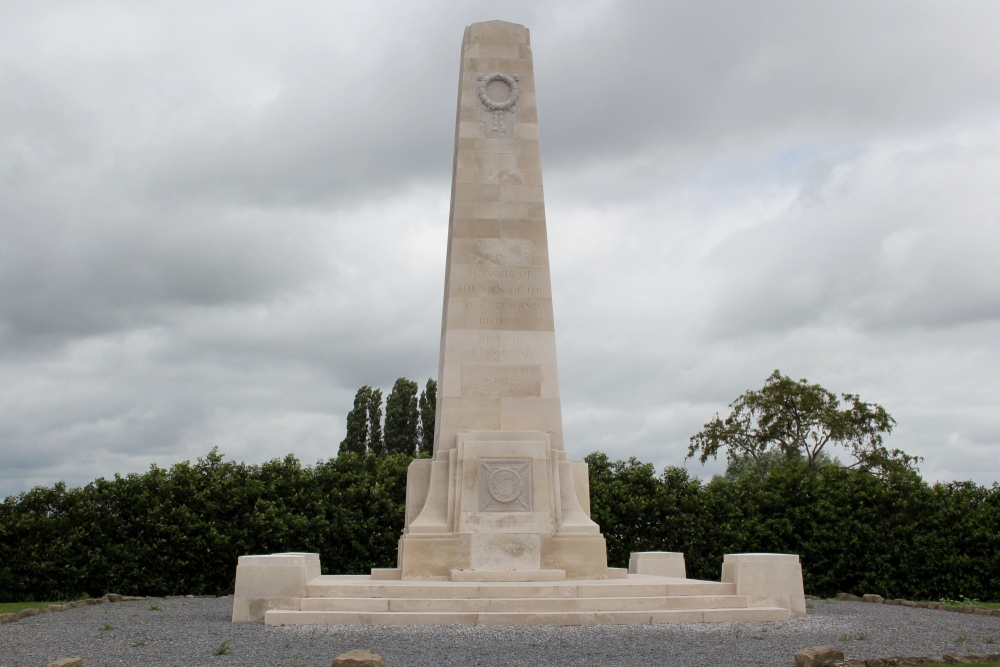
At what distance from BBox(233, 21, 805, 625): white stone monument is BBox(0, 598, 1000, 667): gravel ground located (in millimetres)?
619

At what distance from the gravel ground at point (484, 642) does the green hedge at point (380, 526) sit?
7.24 metres

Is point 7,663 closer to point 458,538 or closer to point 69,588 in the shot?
point 458,538

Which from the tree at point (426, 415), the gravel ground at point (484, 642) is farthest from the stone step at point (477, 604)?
the tree at point (426, 415)

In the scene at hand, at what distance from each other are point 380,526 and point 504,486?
7435mm

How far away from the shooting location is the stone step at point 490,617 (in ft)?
36.8

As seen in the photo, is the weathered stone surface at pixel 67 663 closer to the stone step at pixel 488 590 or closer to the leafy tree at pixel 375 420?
the stone step at pixel 488 590

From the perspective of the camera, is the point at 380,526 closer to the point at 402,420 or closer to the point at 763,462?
the point at 402,420

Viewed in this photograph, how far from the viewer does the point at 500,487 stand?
14172mm

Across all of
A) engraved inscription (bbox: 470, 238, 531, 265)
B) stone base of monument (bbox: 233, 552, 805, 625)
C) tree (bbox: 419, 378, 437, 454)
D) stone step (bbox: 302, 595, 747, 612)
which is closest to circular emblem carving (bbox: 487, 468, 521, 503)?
stone base of monument (bbox: 233, 552, 805, 625)

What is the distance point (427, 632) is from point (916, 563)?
47.3 ft

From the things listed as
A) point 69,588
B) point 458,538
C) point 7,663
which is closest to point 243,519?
point 69,588

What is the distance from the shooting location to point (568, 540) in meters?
14.0

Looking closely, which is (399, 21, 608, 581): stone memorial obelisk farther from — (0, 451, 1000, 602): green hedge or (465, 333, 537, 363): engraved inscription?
(0, 451, 1000, 602): green hedge

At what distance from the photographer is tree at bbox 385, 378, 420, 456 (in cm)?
3844
